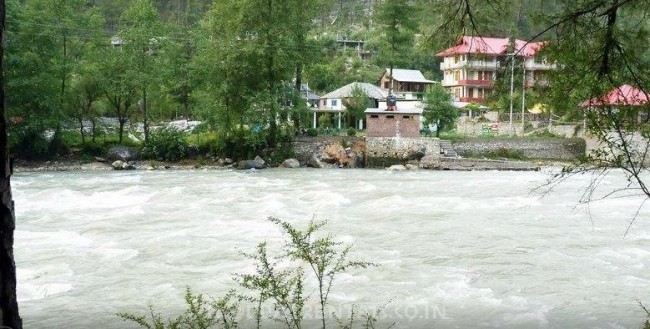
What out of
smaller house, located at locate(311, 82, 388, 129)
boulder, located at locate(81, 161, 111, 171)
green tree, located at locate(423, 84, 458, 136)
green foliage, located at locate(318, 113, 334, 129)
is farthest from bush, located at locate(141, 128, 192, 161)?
green tree, located at locate(423, 84, 458, 136)

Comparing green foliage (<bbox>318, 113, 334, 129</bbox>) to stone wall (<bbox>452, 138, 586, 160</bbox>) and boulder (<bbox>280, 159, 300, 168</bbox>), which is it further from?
stone wall (<bbox>452, 138, 586, 160</bbox>)

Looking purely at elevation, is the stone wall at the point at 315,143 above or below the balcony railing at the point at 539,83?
below

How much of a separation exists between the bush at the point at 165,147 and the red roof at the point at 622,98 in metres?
29.6

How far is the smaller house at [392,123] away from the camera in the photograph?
111 feet

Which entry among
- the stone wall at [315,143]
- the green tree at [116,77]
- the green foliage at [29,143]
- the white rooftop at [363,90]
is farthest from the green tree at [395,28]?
the green foliage at [29,143]

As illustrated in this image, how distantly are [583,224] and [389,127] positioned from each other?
19235 mm

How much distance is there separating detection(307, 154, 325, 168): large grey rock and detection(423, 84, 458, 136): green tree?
856 cm

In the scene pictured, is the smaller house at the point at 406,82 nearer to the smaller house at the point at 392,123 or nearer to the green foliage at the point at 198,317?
the smaller house at the point at 392,123

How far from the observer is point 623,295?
9531mm

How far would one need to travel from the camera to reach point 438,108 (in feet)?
122

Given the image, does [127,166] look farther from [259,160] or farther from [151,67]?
[259,160]

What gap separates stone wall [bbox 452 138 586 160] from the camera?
34531 mm

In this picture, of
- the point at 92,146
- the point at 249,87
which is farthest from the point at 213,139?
the point at 92,146

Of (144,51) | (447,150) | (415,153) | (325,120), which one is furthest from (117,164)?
(447,150)
